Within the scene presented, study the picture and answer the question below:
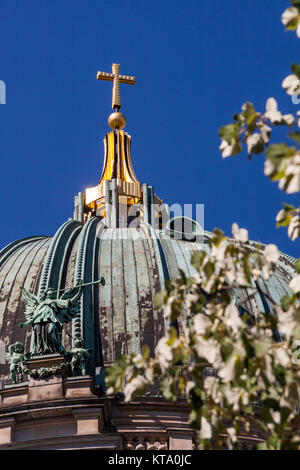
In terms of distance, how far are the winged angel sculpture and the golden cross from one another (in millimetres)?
16946

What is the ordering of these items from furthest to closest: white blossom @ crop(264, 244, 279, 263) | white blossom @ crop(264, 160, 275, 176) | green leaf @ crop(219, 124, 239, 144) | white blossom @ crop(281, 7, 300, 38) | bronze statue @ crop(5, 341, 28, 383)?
bronze statue @ crop(5, 341, 28, 383) → white blossom @ crop(264, 244, 279, 263) → green leaf @ crop(219, 124, 239, 144) → white blossom @ crop(281, 7, 300, 38) → white blossom @ crop(264, 160, 275, 176)

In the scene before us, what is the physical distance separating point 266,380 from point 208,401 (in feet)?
3.41

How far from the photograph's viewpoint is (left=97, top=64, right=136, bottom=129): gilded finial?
1800 inches

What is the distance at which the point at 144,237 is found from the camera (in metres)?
36.1

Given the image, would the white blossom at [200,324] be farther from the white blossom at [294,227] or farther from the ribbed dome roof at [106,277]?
the ribbed dome roof at [106,277]

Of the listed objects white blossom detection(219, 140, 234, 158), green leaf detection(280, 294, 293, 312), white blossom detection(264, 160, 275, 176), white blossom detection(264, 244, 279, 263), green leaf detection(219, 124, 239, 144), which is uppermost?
green leaf detection(219, 124, 239, 144)

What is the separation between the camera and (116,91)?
45781mm

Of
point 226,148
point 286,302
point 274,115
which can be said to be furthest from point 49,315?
point 274,115

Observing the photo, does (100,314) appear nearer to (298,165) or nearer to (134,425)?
(134,425)

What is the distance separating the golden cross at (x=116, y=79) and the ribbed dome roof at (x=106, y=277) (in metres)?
9.34

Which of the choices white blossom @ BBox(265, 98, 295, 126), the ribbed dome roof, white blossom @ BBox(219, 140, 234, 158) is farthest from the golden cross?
white blossom @ BBox(265, 98, 295, 126)

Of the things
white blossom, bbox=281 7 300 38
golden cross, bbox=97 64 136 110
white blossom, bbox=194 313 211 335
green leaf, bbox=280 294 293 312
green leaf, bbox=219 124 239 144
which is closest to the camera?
white blossom, bbox=281 7 300 38

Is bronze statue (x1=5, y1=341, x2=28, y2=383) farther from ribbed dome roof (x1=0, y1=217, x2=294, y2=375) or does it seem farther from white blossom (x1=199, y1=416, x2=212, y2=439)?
white blossom (x1=199, y1=416, x2=212, y2=439)
